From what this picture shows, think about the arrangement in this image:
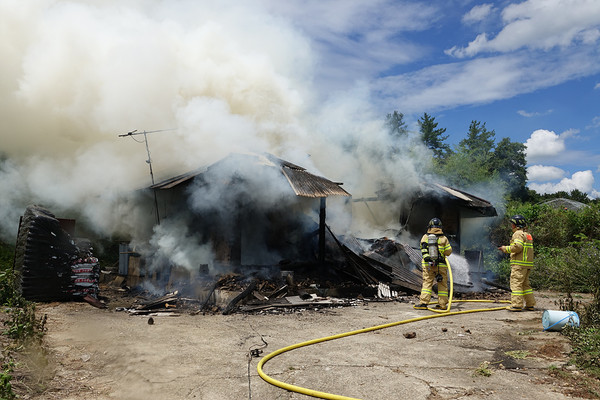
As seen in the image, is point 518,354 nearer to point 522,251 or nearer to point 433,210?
point 522,251

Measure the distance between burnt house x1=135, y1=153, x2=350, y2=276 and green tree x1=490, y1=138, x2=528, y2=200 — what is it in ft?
150

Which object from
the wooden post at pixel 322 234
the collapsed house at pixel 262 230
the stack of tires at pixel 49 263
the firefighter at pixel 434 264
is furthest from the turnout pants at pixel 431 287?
the stack of tires at pixel 49 263

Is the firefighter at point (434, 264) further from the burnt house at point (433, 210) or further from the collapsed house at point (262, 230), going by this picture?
the burnt house at point (433, 210)

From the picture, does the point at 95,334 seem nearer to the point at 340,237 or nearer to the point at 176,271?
the point at 176,271

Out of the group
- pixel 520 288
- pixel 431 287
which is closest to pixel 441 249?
pixel 431 287

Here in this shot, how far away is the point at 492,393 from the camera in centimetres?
391

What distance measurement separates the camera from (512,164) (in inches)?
2051

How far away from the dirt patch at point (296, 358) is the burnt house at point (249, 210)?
3.84m

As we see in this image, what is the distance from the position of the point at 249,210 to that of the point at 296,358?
7210mm

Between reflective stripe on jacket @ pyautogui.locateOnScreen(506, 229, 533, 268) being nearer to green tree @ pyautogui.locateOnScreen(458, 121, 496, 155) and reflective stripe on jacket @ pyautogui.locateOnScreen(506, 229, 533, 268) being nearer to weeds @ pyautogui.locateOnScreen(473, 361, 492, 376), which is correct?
weeds @ pyautogui.locateOnScreen(473, 361, 492, 376)

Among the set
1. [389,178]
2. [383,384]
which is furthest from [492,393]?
[389,178]

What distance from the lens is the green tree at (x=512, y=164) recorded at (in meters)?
50.5

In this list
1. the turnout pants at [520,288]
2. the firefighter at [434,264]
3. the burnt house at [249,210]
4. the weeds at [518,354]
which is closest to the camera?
the weeds at [518,354]

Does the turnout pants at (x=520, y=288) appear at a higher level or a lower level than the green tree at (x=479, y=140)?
lower
